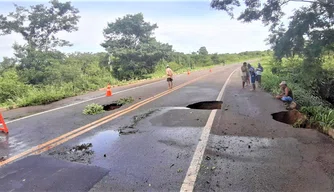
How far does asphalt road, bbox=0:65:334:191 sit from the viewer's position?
12.6 feet

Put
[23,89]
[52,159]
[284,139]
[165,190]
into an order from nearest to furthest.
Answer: [165,190]
[52,159]
[284,139]
[23,89]

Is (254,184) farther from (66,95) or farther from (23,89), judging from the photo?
(23,89)

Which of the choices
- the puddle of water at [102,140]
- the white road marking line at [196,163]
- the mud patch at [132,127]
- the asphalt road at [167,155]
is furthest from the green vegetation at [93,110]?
the white road marking line at [196,163]

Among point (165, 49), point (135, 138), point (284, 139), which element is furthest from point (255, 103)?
point (165, 49)

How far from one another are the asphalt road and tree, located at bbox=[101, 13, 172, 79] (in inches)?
1095

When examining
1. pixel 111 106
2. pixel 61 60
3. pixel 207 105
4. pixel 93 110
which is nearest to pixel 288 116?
pixel 207 105

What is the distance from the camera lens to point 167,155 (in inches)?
195

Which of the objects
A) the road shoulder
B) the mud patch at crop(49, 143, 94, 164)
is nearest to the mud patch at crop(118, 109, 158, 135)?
the mud patch at crop(49, 143, 94, 164)

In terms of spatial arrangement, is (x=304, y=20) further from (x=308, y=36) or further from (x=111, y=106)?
(x=111, y=106)

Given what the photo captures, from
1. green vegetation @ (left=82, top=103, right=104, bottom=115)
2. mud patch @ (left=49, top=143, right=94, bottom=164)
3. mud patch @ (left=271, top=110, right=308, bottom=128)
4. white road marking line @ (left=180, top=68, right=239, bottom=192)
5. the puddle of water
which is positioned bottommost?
mud patch @ (left=271, top=110, right=308, bottom=128)

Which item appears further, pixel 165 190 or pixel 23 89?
pixel 23 89

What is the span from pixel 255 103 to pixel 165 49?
91.3 feet

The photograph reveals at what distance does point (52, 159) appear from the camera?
4.88 metres

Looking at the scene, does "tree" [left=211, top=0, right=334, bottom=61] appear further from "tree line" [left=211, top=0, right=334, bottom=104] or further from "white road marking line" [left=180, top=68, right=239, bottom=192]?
"white road marking line" [left=180, top=68, right=239, bottom=192]
